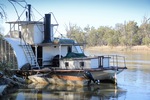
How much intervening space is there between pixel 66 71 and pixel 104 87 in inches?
101

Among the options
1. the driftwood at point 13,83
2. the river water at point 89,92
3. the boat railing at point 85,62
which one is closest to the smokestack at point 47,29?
the boat railing at point 85,62

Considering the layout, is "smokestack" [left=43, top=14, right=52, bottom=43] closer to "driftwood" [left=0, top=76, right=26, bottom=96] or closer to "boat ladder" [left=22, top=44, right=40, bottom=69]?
"boat ladder" [left=22, top=44, right=40, bottom=69]

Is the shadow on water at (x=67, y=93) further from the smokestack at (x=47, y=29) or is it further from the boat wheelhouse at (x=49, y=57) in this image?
the smokestack at (x=47, y=29)

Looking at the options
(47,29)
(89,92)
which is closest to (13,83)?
(89,92)

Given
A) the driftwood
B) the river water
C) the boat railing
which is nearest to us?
the river water

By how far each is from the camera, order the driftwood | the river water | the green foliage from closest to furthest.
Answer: the river water, the driftwood, the green foliage

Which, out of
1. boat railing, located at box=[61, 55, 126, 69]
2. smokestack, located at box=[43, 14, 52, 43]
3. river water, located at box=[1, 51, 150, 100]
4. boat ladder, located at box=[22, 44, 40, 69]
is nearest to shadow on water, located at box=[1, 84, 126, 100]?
river water, located at box=[1, 51, 150, 100]

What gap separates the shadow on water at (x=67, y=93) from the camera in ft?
54.0

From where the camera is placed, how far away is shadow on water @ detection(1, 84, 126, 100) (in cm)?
1647

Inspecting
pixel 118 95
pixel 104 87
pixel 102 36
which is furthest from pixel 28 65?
pixel 102 36

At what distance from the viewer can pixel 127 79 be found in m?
23.2

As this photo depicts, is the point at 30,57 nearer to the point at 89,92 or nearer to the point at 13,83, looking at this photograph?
the point at 13,83

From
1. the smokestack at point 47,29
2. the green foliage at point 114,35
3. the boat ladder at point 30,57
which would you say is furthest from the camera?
the green foliage at point 114,35

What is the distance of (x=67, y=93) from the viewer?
17.7 meters
